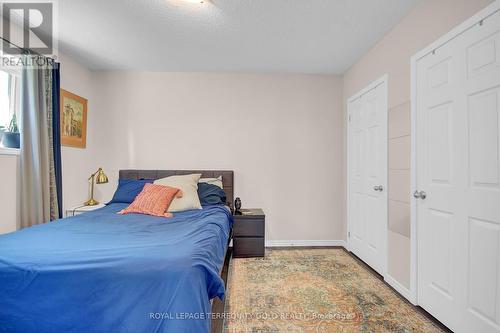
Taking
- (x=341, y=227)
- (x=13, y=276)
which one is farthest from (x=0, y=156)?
(x=341, y=227)

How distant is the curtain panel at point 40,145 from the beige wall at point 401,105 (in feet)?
11.8

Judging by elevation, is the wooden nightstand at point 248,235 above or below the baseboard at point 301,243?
above

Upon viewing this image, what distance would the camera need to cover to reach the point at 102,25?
279 cm

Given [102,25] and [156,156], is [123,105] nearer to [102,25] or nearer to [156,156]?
[156,156]

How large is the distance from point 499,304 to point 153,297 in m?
1.91

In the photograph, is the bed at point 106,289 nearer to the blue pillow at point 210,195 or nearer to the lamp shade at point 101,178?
the blue pillow at point 210,195

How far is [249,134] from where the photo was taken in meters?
4.21

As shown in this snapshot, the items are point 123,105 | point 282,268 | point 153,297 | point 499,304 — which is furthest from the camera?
point 123,105

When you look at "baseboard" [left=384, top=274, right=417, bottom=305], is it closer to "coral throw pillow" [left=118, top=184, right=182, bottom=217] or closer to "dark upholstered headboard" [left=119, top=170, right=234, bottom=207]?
"dark upholstered headboard" [left=119, top=170, right=234, bottom=207]

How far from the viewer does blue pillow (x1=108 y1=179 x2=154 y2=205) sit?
3.52 m

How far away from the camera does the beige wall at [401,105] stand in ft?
7.52

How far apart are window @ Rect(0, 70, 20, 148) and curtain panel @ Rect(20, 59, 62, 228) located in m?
0.15

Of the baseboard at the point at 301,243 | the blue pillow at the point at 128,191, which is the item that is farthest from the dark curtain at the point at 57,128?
the baseboard at the point at 301,243

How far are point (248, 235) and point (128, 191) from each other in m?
1.62
